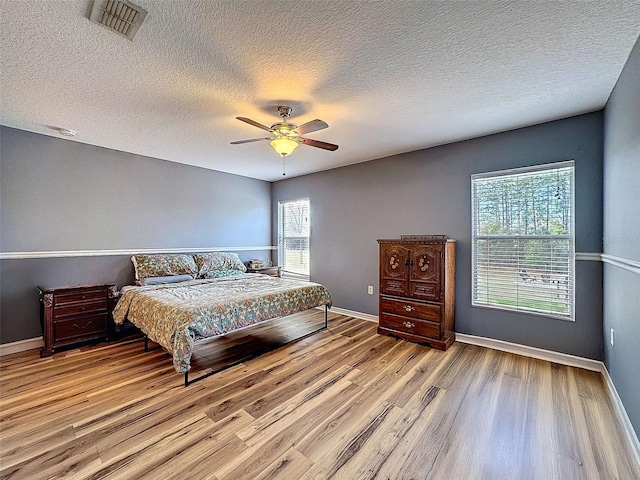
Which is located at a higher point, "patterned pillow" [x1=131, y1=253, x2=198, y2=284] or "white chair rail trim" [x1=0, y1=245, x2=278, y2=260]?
"white chair rail trim" [x1=0, y1=245, x2=278, y2=260]

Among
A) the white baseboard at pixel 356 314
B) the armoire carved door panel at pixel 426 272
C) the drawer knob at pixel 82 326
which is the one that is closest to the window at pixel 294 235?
the white baseboard at pixel 356 314

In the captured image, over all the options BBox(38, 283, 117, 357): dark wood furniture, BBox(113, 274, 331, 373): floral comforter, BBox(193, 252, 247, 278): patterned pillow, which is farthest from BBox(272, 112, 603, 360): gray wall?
BBox(38, 283, 117, 357): dark wood furniture

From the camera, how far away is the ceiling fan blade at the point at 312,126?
235 centimetres

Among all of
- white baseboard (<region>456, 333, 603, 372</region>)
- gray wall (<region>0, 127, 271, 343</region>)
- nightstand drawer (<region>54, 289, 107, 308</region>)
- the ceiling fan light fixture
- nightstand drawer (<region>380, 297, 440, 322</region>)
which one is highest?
the ceiling fan light fixture

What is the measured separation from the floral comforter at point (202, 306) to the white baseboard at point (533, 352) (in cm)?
182

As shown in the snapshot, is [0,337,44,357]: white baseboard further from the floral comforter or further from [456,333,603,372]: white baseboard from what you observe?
[456,333,603,372]: white baseboard

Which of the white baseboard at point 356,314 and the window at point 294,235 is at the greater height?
the window at point 294,235

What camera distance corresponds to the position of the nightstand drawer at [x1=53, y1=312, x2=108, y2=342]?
3088 mm

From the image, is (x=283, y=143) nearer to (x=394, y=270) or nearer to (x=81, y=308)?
(x=394, y=270)

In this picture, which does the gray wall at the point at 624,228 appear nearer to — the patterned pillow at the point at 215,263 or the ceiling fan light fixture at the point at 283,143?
the ceiling fan light fixture at the point at 283,143

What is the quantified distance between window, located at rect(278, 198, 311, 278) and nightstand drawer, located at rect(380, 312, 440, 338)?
2.05 metres

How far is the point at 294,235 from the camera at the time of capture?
220 inches

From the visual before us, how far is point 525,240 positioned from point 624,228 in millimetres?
1090

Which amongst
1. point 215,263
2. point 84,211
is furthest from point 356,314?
point 84,211
